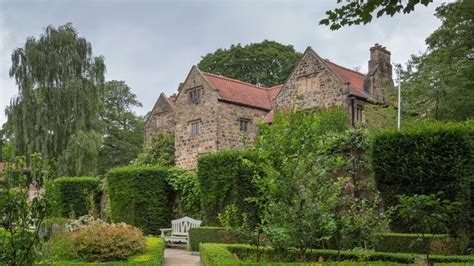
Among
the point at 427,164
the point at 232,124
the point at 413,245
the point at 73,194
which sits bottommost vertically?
the point at 413,245

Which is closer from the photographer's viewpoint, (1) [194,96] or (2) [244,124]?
(2) [244,124]

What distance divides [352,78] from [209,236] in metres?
14.4

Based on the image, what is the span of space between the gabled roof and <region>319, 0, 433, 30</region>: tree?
22159 millimetres

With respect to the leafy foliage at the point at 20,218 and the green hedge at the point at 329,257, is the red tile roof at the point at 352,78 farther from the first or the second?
the leafy foliage at the point at 20,218

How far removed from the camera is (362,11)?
546 centimetres

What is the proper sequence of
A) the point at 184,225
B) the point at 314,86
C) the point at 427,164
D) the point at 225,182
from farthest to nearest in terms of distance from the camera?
1. the point at 314,86
2. the point at 184,225
3. the point at 225,182
4. the point at 427,164

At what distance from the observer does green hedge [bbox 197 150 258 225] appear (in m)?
16.2

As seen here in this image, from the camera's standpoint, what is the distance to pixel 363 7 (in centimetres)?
543

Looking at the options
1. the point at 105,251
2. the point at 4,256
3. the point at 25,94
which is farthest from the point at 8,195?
the point at 25,94

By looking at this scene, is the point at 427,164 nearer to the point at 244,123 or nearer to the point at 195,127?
the point at 244,123

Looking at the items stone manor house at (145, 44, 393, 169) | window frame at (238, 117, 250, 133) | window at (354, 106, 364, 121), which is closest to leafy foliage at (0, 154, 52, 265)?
stone manor house at (145, 44, 393, 169)

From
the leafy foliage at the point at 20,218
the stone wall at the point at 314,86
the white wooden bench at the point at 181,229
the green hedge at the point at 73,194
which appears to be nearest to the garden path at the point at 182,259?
the white wooden bench at the point at 181,229

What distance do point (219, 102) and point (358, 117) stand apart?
7687mm

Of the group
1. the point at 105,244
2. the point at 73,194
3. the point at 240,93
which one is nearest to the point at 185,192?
the point at 73,194
